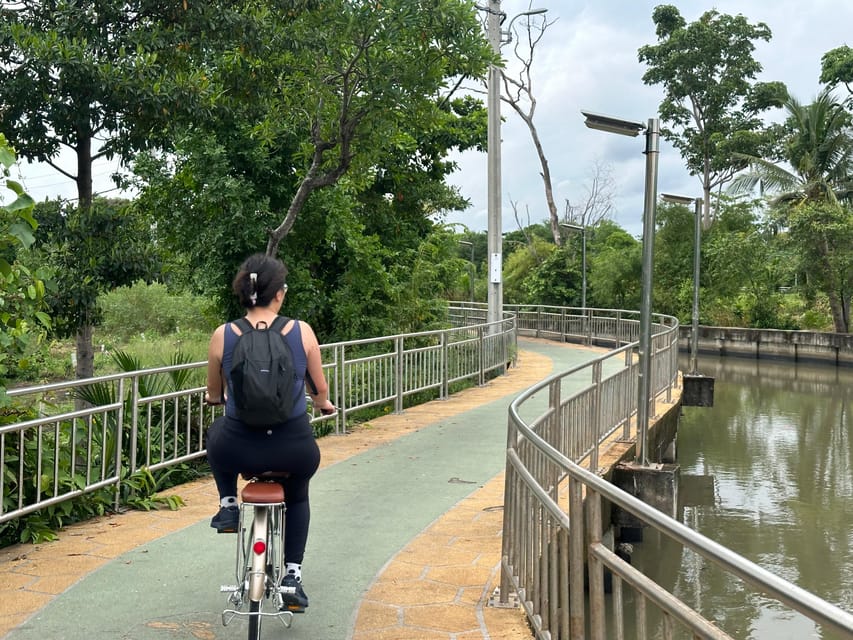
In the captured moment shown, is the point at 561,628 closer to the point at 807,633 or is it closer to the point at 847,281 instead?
the point at 807,633

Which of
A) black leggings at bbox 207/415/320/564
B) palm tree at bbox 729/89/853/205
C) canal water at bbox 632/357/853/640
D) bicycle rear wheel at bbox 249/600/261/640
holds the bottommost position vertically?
canal water at bbox 632/357/853/640

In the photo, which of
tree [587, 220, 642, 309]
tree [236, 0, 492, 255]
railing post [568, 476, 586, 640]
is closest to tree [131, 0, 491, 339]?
tree [236, 0, 492, 255]

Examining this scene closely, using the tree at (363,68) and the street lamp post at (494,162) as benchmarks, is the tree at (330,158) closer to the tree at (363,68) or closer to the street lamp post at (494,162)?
the tree at (363,68)

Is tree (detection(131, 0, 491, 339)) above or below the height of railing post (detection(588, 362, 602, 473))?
above

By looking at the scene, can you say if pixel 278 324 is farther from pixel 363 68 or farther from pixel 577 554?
pixel 363 68

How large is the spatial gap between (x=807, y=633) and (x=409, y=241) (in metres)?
13.9

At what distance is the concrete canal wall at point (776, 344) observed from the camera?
3027cm

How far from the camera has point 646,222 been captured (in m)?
8.50

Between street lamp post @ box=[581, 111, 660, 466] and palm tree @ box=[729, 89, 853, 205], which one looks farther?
palm tree @ box=[729, 89, 853, 205]

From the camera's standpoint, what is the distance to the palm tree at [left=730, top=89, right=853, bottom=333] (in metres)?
30.8

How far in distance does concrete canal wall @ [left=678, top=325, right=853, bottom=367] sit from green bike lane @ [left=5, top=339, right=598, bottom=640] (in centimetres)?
2241

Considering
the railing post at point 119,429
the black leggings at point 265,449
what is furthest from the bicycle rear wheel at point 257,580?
the railing post at point 119,429

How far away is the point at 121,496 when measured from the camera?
6914 mm

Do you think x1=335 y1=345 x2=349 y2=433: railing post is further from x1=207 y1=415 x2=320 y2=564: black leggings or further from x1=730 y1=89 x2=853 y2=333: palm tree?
x1=730 y1=89 x2=853 y2=333: palm tree
